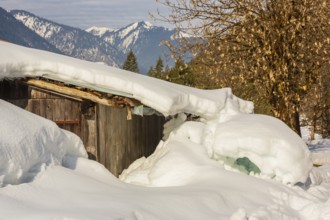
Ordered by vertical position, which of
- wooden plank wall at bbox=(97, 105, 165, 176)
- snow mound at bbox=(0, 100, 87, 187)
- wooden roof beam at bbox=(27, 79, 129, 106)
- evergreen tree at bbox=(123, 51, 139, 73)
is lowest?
evergreen tree at bbox=(123, 51, 139, 73)

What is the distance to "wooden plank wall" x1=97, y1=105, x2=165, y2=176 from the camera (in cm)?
1159

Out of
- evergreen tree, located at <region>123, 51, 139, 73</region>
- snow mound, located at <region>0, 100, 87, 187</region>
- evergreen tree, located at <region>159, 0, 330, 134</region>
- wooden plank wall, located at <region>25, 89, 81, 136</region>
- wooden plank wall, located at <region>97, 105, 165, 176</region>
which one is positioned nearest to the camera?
snow mound, located at <region>0, 100, 87, 187</region>

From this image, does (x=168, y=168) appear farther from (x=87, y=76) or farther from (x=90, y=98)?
(x=87, y=76)

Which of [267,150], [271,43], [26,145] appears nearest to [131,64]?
[271,43]

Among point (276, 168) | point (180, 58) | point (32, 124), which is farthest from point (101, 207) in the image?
point (180, 58)

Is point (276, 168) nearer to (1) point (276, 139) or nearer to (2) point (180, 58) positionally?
(1) point (276, 139)

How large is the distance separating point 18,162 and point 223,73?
12714 mm

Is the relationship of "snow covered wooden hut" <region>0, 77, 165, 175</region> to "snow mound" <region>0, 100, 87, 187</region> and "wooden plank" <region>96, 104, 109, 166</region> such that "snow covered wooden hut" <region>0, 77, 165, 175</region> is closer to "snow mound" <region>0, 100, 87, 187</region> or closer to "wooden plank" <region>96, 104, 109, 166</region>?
"wooden plank" <region>96, 104, 109, 166</region>

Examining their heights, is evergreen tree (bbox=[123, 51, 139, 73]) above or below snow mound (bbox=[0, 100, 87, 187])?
below

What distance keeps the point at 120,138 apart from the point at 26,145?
4.92 metres

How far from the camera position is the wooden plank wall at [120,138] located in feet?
38.0

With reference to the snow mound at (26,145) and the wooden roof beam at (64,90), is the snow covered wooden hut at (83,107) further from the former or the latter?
the snow mound at (26,145)

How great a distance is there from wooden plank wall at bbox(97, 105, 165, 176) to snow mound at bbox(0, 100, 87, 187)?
2.23 meters

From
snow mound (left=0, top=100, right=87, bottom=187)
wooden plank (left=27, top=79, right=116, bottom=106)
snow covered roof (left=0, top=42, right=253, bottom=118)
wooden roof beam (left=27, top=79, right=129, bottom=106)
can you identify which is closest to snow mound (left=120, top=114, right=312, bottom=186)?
snow covered roof (left=0, top=42, right=253, bottom=118)
